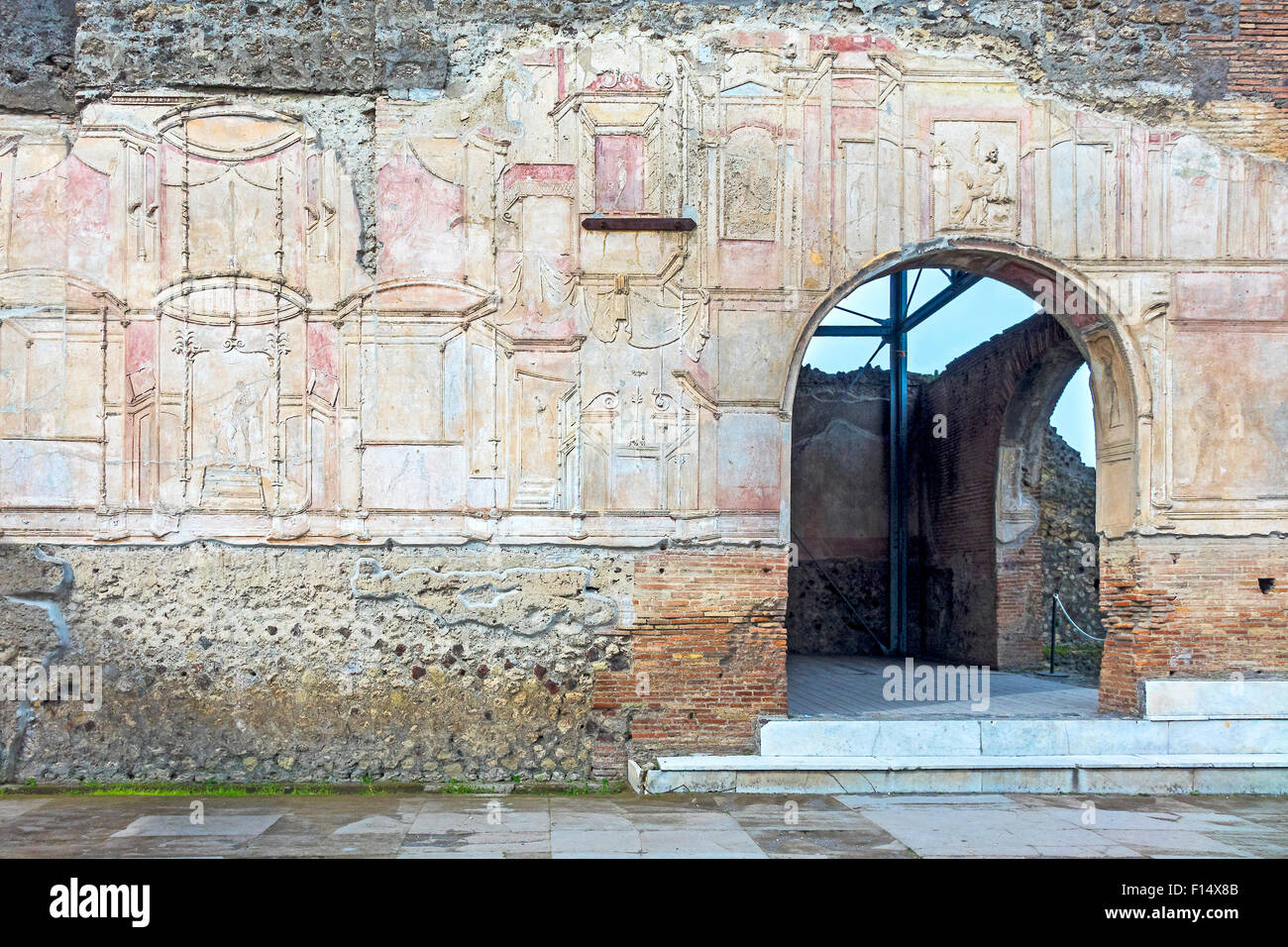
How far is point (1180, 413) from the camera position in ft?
24.2

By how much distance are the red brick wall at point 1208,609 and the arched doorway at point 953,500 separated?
228 centimetres

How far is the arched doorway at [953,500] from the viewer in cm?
1109

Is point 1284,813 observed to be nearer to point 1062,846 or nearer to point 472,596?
point 1062,846

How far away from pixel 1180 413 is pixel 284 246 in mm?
6014

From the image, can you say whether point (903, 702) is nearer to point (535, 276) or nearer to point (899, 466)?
point (535, 276)

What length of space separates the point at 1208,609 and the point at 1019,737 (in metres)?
1.55

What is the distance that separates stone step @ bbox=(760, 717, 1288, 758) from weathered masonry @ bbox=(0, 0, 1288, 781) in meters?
0.37

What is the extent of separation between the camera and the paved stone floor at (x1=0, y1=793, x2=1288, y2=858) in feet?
17.9

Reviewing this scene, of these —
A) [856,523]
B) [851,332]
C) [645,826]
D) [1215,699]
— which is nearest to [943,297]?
[851,332]

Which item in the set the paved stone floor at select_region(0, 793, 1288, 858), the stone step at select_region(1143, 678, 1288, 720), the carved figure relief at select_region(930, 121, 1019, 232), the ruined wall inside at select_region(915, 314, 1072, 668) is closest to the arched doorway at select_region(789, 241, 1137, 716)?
the ruined wall inside at select_region(915, 314, 1072, 668)

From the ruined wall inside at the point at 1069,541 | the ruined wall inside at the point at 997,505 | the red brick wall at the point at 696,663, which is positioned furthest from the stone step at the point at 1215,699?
the ruined wall inside at the point at 1069,541

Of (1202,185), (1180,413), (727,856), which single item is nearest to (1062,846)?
(727,856)

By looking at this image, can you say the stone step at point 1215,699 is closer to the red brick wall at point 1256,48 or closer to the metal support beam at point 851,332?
the red brick wall at point 1256,48

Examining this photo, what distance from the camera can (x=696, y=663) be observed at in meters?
7.08
